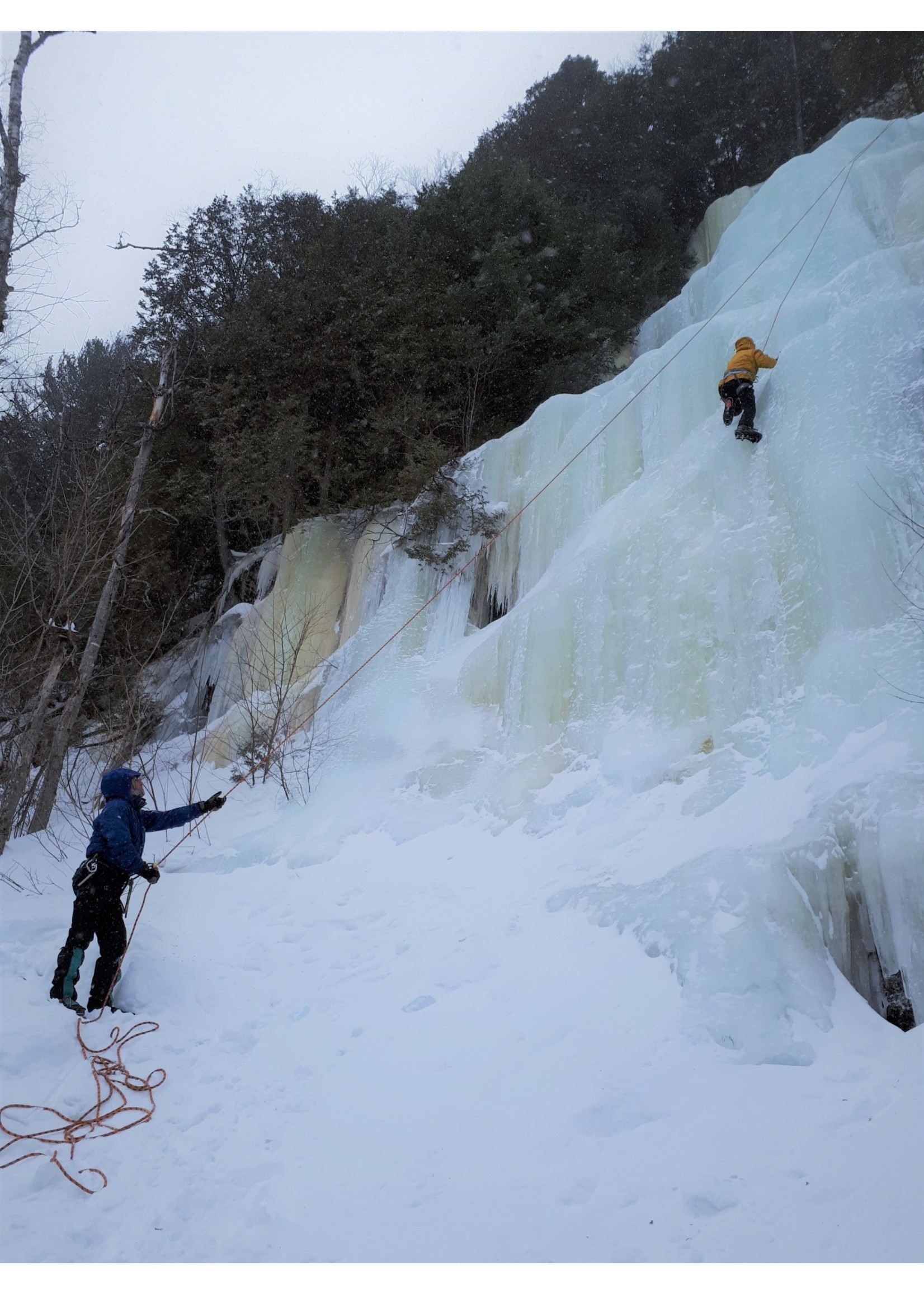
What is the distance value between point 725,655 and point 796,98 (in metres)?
14.5

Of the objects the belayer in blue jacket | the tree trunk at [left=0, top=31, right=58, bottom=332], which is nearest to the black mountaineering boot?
the belayer in blue jacket

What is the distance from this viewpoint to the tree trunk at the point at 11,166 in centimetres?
604

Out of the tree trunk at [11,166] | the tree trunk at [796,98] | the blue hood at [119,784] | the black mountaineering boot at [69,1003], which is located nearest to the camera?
the black mountaineering boot at [69,1003]

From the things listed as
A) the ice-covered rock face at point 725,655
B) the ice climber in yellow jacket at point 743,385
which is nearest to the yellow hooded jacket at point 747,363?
the ice climber in yellow jacket at point 743,385

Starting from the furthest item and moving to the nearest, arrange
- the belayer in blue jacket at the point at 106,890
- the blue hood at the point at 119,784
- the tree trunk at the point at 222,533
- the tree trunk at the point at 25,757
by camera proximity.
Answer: the tree trunk at the point at 222,533 → the tree trunk at the point at 25,757 → the blue hood at the point at 119,784 → the belayer in blue jacket at the point at 106,890

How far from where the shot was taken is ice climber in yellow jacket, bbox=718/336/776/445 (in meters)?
6.12

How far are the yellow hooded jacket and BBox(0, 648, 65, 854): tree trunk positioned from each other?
6.99m

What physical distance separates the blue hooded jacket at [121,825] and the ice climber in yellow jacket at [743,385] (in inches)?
200

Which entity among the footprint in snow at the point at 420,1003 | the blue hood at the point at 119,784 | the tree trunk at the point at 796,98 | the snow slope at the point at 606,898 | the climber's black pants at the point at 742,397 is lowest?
the footprint in snow at the point at 420,1003

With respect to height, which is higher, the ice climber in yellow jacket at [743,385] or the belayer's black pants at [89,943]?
the ice climber in yellow jacket at [743,385]

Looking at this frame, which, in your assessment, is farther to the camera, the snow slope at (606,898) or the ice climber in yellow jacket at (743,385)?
the ice climber in yellow jacket at (743,385)

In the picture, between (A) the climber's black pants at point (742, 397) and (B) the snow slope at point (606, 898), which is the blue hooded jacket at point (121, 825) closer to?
(B) the snow slope at point (606, 898)

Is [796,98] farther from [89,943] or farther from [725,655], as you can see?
[89,943]

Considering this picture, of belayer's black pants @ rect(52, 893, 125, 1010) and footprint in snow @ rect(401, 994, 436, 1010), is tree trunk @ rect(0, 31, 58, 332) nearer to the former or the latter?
belayer's black pants @ rect(52, 893, 125, 1010)
